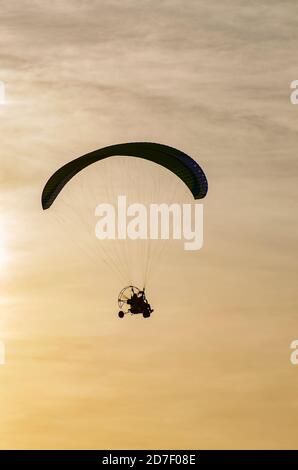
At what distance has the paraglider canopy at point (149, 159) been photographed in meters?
71.4

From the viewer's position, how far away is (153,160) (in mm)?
73438

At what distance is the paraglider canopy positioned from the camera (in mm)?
71375

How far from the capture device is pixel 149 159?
73.4 meters

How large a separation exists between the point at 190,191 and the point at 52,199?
24.4ft
